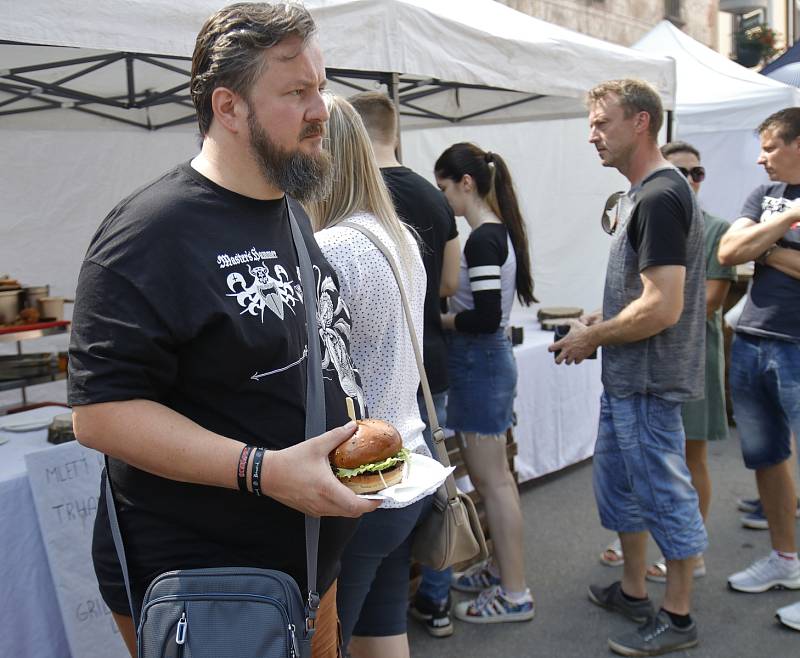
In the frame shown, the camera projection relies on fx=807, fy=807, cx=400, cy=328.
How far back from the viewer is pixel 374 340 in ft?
6.12

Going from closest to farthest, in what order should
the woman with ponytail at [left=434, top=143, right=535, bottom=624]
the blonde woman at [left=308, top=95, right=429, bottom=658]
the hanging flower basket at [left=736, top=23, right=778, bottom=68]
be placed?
1. the blonde woman at [left=308, top=95, right=429, bottom=658]
2. the woman with ponytail at [left=434, top=143, right=535, bottom=624]
3. the hanging flower basket at [left=736, top=23, right=778, bottom=68]

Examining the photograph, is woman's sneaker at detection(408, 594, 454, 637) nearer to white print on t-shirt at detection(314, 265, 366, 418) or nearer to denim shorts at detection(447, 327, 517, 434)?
denim shorts at detection(447, 327, 517, 434)

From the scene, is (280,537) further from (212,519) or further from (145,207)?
(145,207)

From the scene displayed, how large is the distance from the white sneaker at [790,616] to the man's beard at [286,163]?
2.72m

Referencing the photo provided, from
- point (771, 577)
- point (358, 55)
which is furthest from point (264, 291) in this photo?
point (771, 577)

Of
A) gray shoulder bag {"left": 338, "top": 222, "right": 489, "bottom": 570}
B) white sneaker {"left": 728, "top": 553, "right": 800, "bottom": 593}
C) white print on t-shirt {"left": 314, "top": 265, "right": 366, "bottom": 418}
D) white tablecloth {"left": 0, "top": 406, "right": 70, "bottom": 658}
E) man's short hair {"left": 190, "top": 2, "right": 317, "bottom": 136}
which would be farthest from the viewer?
white sneaker {"left": 728, "top": 553, "right": 800, "bottom": 593}

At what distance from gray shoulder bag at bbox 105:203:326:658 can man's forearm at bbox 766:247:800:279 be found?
8.71 feet

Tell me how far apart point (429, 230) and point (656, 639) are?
1.70 m

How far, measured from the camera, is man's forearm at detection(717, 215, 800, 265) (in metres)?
3.16

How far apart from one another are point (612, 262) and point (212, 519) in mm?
1913

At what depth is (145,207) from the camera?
1261 mm

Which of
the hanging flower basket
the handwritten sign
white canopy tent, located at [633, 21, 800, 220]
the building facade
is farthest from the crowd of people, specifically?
the hanging flower basket

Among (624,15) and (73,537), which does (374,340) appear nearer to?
(73,537)

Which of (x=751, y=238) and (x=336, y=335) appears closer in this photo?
(x=336, y=335)
